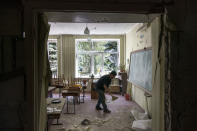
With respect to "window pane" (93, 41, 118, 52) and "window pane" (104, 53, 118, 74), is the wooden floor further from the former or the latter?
"window pane" (93, 41, 118, 52)

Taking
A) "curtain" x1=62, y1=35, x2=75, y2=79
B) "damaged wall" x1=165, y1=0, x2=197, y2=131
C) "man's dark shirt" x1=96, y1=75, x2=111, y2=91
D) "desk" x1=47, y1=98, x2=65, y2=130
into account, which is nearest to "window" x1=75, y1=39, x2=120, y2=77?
"curtain" x1=62, y1=35, x2=75, y2=79

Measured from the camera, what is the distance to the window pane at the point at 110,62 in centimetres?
772

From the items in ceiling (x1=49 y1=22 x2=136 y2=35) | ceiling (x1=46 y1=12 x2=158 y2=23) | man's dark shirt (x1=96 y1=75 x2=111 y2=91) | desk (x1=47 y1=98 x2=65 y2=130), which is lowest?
desk (x1=47 y1=98 x2=65 y2=130)

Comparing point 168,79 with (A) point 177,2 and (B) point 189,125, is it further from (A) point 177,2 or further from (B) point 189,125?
(A) point 177,2

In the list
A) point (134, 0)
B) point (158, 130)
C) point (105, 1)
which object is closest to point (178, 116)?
point (158, 130)

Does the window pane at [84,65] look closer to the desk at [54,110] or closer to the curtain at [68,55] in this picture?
the curtain at [68,55]

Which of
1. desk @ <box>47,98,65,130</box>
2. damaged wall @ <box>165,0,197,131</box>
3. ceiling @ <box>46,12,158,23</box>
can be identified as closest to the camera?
damaged wall @ <box>165,0,197,131</box>

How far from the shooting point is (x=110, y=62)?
7723 millimetres

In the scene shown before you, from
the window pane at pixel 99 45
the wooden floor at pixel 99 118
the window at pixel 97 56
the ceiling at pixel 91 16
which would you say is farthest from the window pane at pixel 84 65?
the ceiling at pixel 91 16

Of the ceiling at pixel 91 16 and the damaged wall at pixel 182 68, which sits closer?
the damaged wall at pixel 182 68

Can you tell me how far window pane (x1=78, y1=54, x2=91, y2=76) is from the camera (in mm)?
7715

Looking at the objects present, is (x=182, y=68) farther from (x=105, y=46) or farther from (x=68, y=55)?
(x=68, y=55)

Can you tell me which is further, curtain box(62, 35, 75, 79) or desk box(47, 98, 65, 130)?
curtain box(62, 35, 75, 79)
